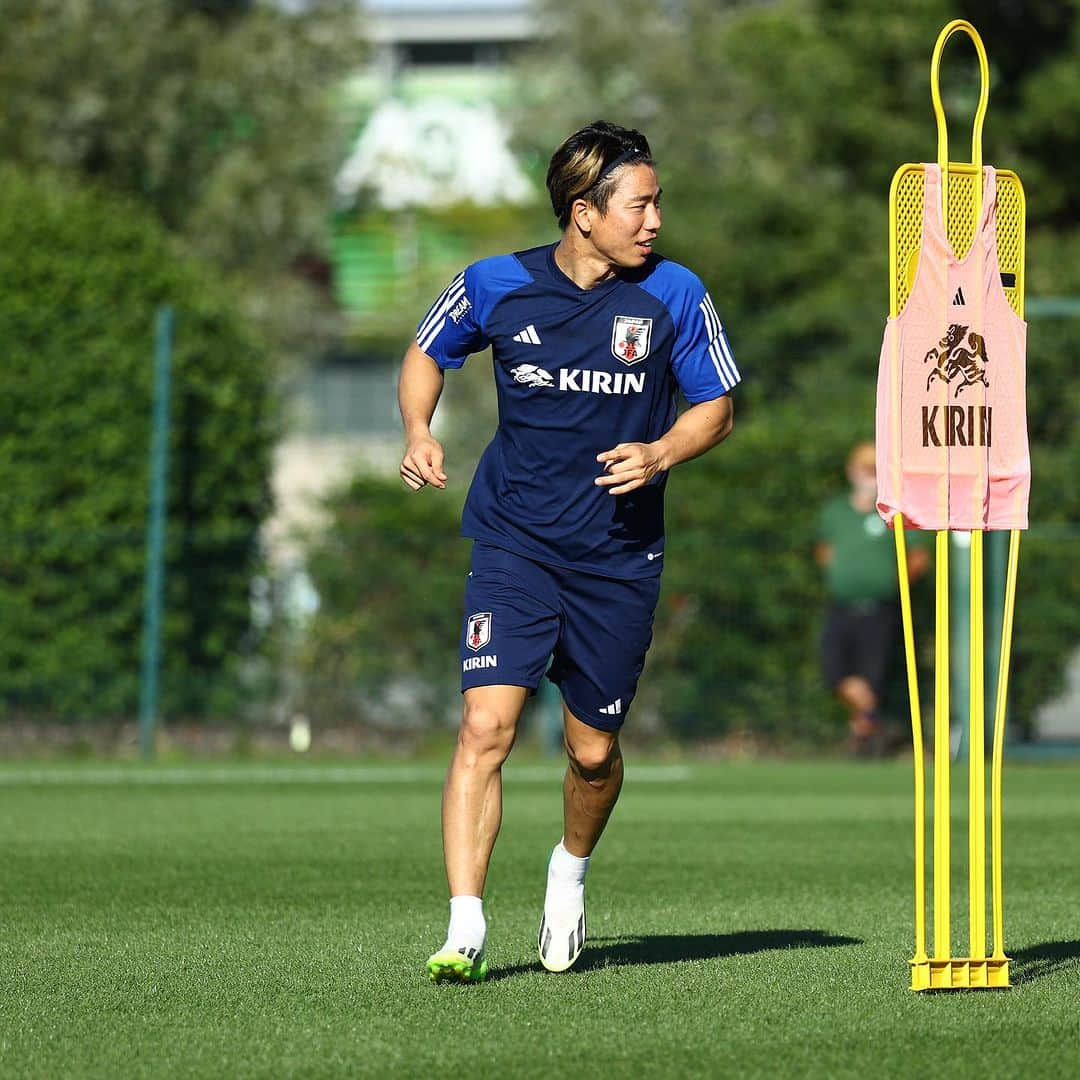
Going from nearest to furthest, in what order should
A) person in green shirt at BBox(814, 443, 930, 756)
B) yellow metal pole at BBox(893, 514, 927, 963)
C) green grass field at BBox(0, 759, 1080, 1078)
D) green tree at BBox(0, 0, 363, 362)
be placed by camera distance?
1. green grass field at BBox(0, 759, 1080, 1078)
2. yellow metal pole at BBox(893, 514, 927, 963)
3. person in green shirt at BBox(814, 443, 930, 756)
4. green tree at BBox(0, 0, 363, 362)

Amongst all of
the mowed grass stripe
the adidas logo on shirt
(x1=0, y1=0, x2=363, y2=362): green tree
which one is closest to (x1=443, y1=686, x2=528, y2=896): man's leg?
the adidas logo on shirt

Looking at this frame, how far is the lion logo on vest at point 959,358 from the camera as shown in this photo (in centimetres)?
536

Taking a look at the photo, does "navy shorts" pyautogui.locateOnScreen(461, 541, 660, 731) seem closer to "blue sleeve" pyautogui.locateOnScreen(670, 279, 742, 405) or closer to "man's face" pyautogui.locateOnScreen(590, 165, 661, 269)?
"blue sleeve" pyautogui.locateOnScreen(670, 279, 742, 405)

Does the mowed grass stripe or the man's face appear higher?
the man's face

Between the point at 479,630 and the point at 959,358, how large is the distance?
1455mm

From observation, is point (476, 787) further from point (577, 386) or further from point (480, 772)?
point (577, 386)

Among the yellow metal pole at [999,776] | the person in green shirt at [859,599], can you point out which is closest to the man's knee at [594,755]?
the yellow metal pole at [999,776]

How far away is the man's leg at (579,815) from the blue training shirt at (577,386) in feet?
1.54

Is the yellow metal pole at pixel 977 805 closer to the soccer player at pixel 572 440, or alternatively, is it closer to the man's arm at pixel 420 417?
the soccer player at pixel 572 440

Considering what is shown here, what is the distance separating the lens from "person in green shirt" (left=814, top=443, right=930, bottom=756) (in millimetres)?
16531

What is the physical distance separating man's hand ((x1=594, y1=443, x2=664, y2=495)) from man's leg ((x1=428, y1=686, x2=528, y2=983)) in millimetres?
630

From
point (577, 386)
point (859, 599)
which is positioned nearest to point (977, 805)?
point (577, 386)

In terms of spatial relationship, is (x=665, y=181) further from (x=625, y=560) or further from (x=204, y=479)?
(x=625, y=560)

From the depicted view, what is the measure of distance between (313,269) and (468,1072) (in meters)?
40.2
